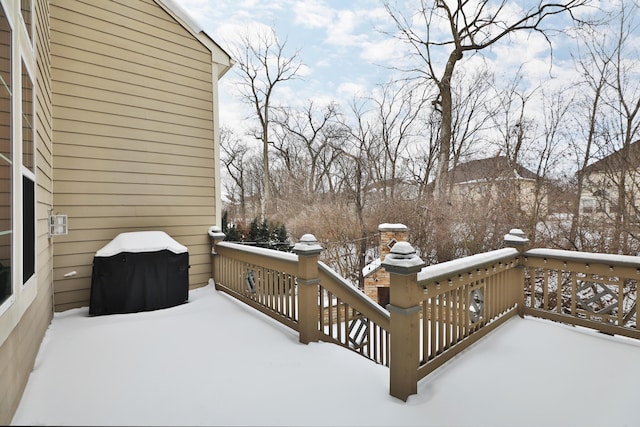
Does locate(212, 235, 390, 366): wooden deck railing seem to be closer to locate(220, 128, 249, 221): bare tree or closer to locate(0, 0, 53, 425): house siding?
locate(0, 0, 53, 425): house siding

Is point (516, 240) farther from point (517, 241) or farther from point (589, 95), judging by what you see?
point (589, 95)

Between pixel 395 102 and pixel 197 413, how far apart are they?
1245cm

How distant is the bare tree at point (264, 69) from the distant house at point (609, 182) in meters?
11.4

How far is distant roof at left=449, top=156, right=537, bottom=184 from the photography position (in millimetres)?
8289

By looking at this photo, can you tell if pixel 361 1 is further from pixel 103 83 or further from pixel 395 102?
pixel 103 83

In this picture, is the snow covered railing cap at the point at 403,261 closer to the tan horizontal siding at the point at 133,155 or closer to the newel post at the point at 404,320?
the newel post at the point at 404,320

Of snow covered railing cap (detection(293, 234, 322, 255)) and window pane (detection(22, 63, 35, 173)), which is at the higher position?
window pane (detection(22, 63, 35, 173))

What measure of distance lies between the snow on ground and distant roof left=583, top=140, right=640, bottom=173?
496 cm

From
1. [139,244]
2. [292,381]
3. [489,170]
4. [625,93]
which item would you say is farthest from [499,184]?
[139,244]

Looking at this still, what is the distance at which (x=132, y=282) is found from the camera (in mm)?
3951

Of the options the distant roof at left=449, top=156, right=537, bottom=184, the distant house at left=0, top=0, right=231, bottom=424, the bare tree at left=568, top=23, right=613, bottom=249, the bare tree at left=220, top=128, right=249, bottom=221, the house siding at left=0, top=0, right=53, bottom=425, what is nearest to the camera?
the house siding at left=0, top=0, right=53, bottom=425

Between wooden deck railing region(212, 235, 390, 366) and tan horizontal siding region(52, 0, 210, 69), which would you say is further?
tan horizontal siding region(52, 0, 210, 69)

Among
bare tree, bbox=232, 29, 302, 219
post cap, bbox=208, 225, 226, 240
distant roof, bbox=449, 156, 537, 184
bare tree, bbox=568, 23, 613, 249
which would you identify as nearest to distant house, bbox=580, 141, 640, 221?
bare tree, bbox=568, 23, 613, 249

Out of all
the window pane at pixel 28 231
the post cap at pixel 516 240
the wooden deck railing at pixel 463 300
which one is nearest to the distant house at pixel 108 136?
the window pane at pixel 28 231
